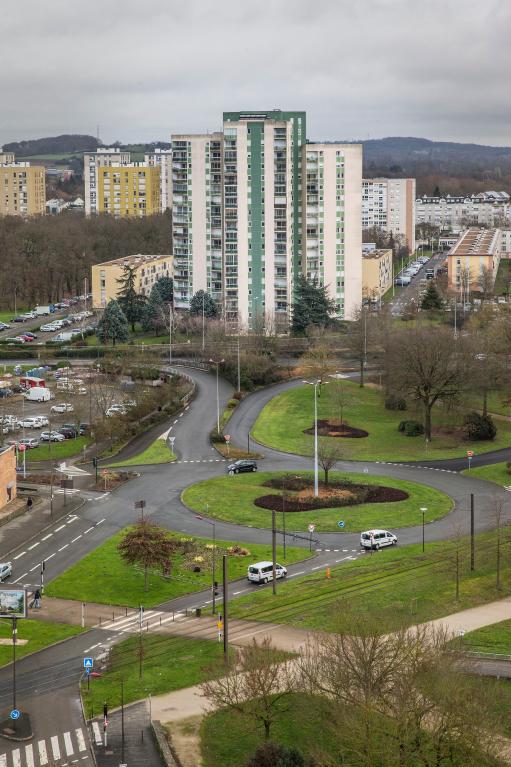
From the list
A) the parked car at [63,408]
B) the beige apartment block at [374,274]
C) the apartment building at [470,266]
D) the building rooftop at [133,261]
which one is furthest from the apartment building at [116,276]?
the parked car at [63,408]

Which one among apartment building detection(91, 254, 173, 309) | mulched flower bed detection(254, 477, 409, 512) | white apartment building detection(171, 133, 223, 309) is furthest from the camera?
apartment building detection(91, 254, 173, 309)

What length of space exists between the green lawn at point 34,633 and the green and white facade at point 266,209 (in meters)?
72.6

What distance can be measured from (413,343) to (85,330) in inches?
1974

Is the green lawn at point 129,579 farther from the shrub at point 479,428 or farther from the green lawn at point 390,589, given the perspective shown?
the shrub at point 479,428

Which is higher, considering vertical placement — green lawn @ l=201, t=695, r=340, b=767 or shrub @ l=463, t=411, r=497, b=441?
shrub @ l=463, t=411, r=497, b=441

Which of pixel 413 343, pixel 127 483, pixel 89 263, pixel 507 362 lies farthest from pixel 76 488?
pixel 89 263

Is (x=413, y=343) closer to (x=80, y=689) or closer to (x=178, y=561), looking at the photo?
(x=178, y=561)

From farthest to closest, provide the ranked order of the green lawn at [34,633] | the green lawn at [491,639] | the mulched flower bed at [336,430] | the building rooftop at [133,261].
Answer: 1. the building rooftop at [133,261]
2. the mulched flower bed at [336,430]
3. the green lawn at [34,633]
4. the green lawn at [491,639]

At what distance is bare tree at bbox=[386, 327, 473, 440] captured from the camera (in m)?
76.1

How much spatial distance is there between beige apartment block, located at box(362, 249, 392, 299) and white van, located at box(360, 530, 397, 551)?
80552mm

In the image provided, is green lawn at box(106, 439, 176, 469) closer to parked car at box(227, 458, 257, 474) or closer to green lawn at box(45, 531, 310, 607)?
parked car at box(227, 458, 257, 474)

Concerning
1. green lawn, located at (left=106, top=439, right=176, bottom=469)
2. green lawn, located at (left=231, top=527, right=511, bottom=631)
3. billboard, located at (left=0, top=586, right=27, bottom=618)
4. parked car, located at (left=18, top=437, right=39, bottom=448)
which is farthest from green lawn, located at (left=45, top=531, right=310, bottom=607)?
parked car, located at (left=18, top=437, right=39, bottom=448)

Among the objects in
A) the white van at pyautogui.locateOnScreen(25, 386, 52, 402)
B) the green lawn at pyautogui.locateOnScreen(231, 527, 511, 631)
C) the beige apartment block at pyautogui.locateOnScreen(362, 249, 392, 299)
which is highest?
the beige apartment block at pyautogui.locateOnScreen(362, 249, 392, 299)

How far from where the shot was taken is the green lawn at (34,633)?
43281 millimetres
